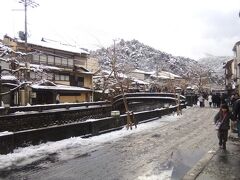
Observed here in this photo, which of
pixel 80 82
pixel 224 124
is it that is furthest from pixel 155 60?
pixel 224 124

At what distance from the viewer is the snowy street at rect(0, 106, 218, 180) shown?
9.36m

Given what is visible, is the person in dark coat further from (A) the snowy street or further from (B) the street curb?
(B) the street curb

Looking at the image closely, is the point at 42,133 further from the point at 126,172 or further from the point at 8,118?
the point at 126,172

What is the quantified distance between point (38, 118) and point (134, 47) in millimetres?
130732

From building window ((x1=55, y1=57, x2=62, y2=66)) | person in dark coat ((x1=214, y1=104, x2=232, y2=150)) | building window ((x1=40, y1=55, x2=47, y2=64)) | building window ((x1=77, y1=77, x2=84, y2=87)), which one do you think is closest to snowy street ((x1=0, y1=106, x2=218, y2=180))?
person in dark coat ((x1=214, y1=104, x2=232, y2=150))

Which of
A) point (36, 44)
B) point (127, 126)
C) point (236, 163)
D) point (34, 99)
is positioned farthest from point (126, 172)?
point (36, 44)

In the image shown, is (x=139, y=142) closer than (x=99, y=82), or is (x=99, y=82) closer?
(x=139, y=142)

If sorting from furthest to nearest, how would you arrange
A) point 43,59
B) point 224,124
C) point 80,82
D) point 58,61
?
point 80,82, point 58,61, point 43,59, point 224,124

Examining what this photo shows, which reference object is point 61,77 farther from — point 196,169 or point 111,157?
point 196,169

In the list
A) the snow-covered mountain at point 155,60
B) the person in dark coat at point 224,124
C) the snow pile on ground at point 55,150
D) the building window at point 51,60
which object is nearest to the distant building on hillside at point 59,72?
the building window at point 51,60

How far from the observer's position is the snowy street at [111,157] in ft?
30.7

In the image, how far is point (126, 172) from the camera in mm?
9547

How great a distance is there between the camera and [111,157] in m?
11.9

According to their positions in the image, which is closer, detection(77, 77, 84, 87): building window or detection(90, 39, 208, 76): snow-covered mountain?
detection(77, 77, 84, 87): building window
